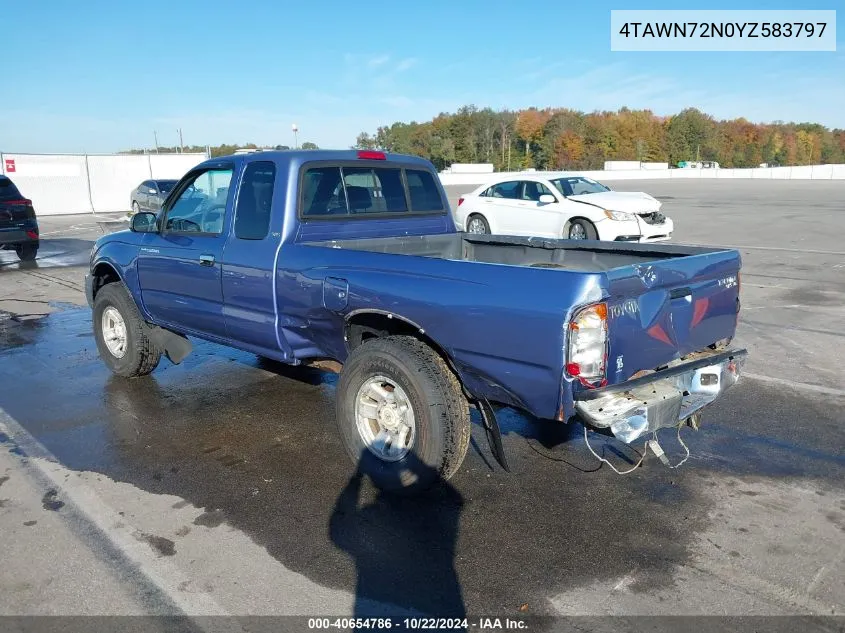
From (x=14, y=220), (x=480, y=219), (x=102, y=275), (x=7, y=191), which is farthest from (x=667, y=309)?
(x=7, y=191)

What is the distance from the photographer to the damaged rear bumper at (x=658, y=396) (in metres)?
3.36

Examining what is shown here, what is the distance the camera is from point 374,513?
12.6 ft

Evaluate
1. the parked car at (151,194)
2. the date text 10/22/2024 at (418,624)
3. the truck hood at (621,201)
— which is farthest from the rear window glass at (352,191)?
the parked car at (151,194)

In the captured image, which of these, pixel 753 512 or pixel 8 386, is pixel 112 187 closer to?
pixel 8 386

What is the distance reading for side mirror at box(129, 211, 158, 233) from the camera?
5.85 metres

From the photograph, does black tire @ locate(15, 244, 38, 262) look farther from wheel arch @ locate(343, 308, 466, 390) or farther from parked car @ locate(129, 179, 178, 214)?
wheel arch @ locate(343, 308, 466, 390)

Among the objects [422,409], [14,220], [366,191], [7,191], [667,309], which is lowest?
[422,409]

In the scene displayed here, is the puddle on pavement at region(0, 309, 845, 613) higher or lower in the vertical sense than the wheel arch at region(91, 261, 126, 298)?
lower

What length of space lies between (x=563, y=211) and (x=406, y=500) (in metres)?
11.8

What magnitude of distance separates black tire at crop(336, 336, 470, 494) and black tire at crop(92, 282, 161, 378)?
2.87m

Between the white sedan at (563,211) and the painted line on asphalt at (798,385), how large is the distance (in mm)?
7905

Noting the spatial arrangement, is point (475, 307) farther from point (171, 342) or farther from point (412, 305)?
point (171, 342)

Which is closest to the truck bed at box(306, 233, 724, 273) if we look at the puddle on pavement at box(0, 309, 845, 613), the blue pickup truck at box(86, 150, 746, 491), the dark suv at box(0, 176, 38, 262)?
the blue pickup truck at box(86, 150, 746, 491)

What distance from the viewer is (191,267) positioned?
17.4 feet
